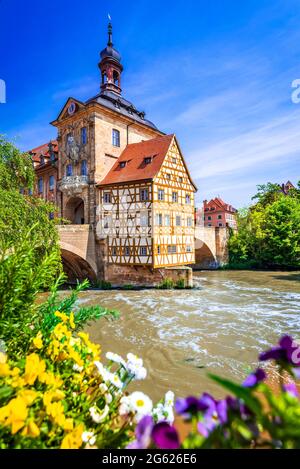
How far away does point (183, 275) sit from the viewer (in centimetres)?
1764

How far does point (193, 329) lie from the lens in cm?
970

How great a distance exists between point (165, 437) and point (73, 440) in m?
0.68

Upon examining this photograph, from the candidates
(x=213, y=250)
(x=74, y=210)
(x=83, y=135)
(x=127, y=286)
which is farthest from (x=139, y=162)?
(x=213, y=250)

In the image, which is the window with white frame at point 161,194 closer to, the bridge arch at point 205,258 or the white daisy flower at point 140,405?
the bridge arch at point 205,258

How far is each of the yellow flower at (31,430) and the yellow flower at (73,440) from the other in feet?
0.49

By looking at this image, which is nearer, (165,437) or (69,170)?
(165,437)

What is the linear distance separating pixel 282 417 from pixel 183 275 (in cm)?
1707

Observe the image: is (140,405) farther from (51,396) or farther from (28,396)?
(28,396)

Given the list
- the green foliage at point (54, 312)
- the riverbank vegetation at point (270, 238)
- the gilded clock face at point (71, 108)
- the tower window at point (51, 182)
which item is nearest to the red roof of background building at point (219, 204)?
the riverbank vegetation at point (270, 238)

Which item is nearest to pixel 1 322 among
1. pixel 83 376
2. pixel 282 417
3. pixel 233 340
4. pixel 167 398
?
pixel 83 376

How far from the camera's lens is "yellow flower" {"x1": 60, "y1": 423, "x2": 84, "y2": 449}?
4.24 ft

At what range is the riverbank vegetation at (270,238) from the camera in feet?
90.4

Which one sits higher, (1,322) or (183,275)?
(1,322)
